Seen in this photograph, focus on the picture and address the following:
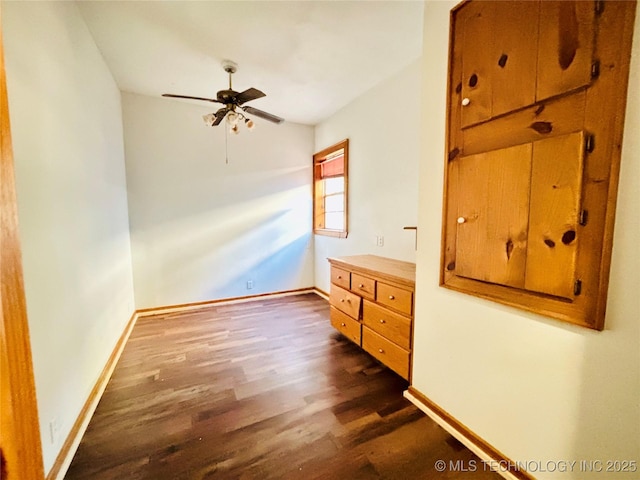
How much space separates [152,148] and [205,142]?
64 cm

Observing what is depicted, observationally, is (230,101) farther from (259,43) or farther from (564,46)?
(564,46)

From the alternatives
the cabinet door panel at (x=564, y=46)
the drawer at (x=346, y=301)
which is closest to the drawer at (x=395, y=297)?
the drawer at (x=346, y=301)

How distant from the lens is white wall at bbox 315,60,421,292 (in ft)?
8.54

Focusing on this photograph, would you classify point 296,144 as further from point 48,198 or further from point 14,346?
point 14,346

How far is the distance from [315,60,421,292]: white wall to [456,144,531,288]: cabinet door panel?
1.10 meters

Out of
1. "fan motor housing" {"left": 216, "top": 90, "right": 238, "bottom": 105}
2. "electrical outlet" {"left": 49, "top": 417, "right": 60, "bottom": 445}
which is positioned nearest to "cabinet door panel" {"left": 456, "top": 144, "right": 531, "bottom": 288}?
"fan motor housing" {"left": 216, "top": 90, "right": 238, "bottom": 105}

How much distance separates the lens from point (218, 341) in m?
2.74

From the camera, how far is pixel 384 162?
2.95 metres

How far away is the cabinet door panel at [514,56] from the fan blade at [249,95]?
64.0 inches

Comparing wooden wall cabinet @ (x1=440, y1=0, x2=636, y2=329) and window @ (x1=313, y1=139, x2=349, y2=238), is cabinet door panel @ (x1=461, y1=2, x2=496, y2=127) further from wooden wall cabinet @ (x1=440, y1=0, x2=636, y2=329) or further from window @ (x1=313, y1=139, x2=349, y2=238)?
window @ (x1=313, y1=139, x2=349, y2=238)

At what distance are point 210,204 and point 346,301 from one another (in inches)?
93.0

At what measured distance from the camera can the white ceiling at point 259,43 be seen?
1898mm

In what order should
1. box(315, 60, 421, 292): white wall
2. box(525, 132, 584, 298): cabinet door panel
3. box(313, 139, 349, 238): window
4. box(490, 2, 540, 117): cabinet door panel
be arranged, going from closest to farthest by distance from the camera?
box(525, 132, 584, 298): cabinet door panel → box(490, 2, 540, 117): cabinet door panel → box(315, 60, 421, 292): white wall → box(313, 139, 349, 238): window

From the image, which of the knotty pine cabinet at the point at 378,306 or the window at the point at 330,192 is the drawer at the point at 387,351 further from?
the window at the point at 330,192
